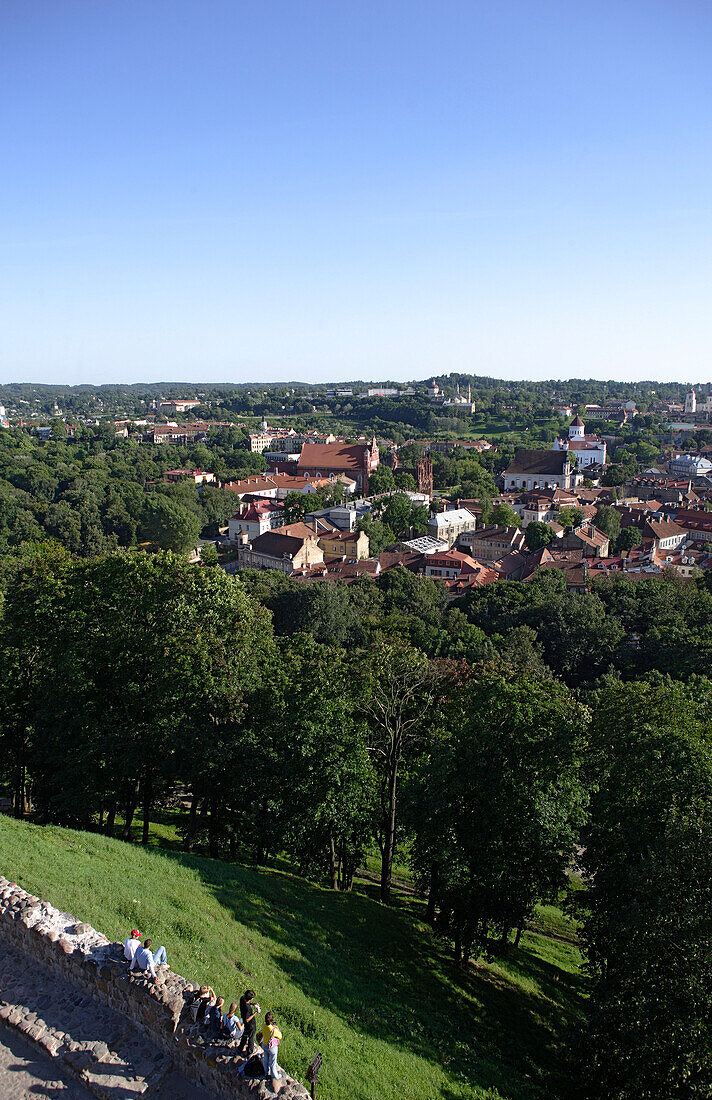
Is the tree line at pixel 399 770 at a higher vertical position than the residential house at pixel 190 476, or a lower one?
lower

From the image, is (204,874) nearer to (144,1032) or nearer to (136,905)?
(136,905)

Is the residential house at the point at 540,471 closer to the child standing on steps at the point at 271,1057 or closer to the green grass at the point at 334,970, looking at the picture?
the green grass at the point at 334,970

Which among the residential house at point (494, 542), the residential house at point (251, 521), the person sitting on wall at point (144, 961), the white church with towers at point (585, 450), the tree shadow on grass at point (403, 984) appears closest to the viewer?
the person sitting on wall at point (144, 961)

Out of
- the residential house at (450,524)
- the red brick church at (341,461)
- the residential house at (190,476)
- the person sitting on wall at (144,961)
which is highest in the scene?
the red brick church at (341,461)

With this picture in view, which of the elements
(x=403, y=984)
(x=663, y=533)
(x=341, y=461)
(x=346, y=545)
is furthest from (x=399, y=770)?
(x=341, y=461)

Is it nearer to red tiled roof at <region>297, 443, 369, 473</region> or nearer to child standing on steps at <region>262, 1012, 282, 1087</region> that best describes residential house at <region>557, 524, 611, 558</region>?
red tiled roof at <region>297, 443, 369, 473</region>

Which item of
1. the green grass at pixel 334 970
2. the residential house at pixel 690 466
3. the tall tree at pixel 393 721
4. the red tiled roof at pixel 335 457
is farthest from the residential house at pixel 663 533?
the green grass at pixel 334 970

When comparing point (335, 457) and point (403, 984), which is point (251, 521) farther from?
point (403, 984)

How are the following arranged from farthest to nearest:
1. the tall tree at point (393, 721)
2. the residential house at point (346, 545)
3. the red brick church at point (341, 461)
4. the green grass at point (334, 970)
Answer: the red brick church at point (341, 461) < the residential house at point (346, 545) < the tall tree at point (393, 721) < the green grass at point (334, 970)
